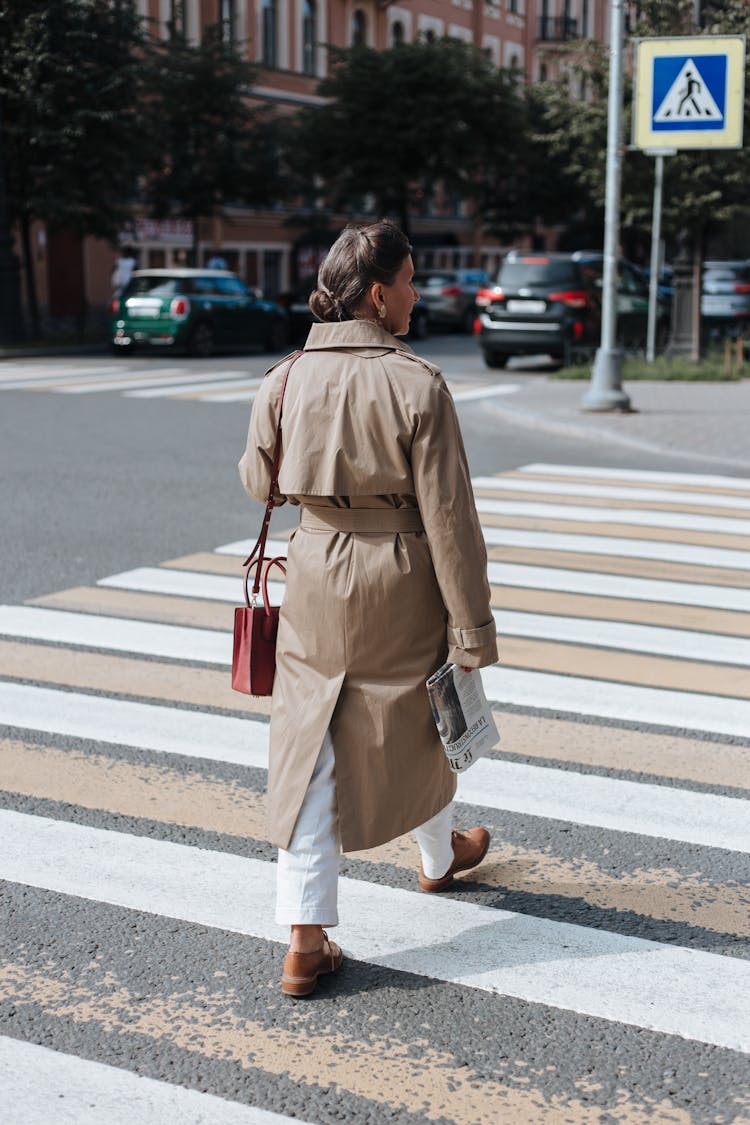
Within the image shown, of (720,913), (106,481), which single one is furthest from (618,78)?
(720,913)

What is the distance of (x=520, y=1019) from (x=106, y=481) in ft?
28.0

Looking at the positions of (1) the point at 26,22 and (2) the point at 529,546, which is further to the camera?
Result: (1) the point at 26,22

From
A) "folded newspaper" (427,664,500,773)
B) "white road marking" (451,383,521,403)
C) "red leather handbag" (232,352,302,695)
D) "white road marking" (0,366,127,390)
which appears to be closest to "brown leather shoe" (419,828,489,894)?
"folded newspaper" (427,664,500,773)

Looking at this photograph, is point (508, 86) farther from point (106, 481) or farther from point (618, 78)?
point (106, 481)

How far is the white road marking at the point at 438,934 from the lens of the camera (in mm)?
3471

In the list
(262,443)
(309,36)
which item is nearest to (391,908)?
(262,443)

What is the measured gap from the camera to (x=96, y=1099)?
10.0 ft

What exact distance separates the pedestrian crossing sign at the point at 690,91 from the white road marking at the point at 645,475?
505cm

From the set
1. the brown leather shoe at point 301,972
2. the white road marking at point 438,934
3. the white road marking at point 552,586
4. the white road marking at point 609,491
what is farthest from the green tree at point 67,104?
the brown leather shoe at point 301,972

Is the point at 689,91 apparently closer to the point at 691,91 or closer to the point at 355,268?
the point at 691,91

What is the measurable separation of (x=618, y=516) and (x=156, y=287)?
653 inches

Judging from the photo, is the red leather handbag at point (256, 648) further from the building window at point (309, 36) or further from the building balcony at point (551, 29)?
the building balcony at point (551, 29)

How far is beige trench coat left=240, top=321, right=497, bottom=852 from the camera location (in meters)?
3.38

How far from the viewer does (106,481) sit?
11.5 meters
